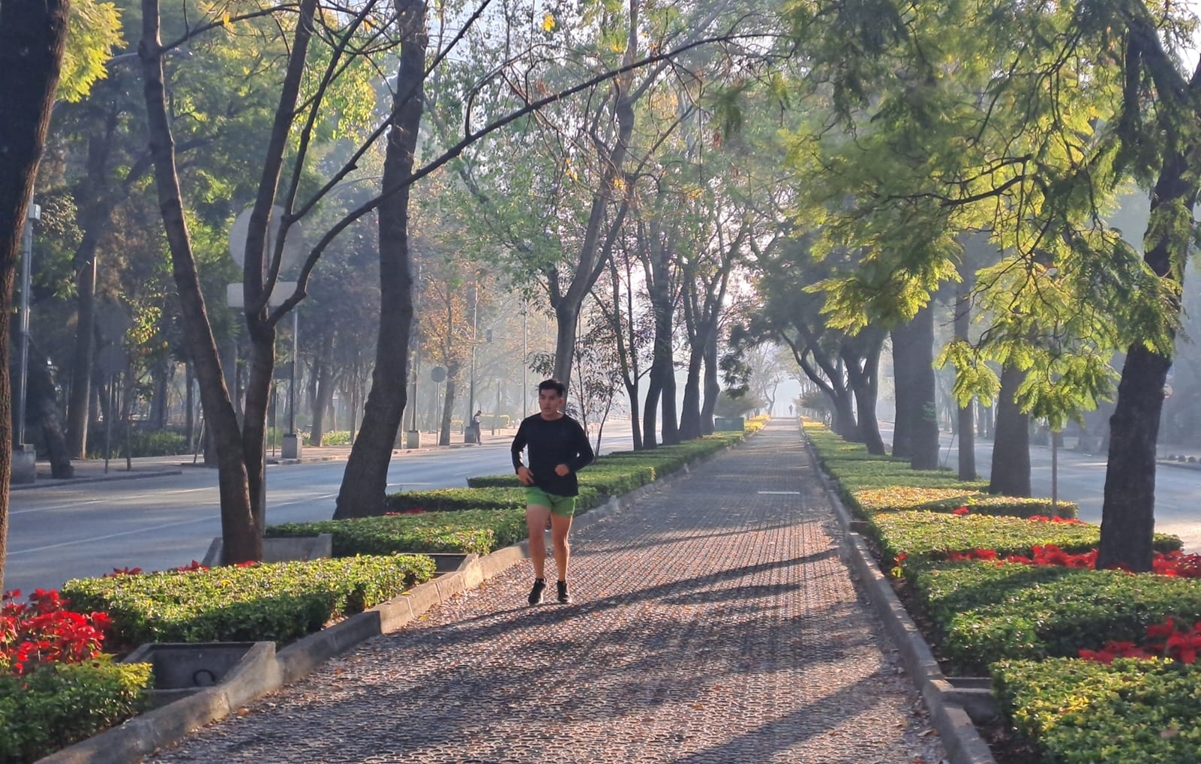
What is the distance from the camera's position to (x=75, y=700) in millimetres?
5812

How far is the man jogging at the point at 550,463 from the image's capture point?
10.8m

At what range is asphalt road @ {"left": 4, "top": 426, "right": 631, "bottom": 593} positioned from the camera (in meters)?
14.7

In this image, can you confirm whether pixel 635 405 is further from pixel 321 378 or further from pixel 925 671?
pixel 925 671

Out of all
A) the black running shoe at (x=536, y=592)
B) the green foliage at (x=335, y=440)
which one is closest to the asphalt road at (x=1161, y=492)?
the black running shoe at (x=536, y=592)

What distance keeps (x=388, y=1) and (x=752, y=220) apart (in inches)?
1051

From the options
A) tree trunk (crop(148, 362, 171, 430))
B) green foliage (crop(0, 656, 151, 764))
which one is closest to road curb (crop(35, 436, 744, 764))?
green foliage (crop(0, 656, 151, 764))

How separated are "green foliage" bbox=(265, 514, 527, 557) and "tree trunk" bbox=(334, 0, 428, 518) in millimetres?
1117

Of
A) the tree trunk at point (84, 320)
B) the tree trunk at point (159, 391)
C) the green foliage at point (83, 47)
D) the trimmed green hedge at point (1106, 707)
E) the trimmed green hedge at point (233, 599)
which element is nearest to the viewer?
the trimmed green hedge at point (1106, 707)

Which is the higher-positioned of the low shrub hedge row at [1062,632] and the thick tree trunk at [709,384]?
the thick tree trunk at [709,384]

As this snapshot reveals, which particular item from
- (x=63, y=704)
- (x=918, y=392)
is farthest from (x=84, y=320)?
(x=63, y=704)

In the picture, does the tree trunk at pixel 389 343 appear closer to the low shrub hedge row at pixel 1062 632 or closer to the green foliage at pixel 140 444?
the low shrub hedge row at pixel 1062 632

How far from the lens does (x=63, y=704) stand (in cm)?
573

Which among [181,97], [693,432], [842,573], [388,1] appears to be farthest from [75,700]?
[693,432]

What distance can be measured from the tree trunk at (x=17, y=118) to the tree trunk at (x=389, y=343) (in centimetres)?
869
